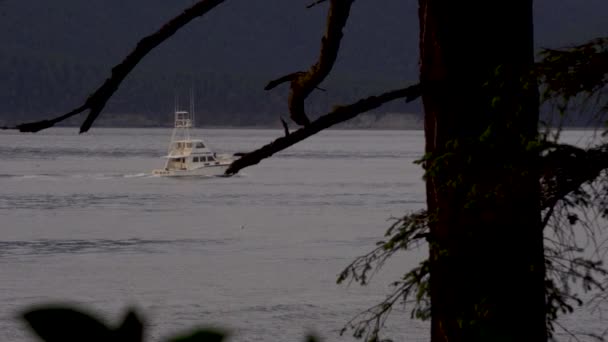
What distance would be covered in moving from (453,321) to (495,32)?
1320mm

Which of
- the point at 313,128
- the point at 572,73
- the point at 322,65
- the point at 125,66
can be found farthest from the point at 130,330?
the point at 572,73

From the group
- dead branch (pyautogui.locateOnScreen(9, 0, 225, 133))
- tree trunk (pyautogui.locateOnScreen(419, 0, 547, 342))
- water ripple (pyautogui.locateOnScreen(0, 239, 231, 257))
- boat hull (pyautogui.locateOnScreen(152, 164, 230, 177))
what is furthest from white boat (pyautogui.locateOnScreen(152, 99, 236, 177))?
dead branch (pyautogui.locateOnScreen(9, 0, 225, 133))

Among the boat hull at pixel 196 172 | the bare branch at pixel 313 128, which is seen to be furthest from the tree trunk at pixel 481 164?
the boat hull at pixel 196 172

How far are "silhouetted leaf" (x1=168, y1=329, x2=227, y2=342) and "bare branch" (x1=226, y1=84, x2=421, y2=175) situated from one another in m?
3.81

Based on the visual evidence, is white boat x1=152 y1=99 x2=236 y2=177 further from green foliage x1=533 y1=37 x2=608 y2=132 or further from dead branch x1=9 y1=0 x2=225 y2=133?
dead branch x1=9 y1=0 x2=225 y2=133

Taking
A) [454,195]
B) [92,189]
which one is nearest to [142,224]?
[92,189]

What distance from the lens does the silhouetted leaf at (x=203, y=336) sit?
0.56 meters

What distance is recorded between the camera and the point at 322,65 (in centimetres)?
511

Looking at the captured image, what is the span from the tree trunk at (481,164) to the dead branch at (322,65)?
60 centimetres

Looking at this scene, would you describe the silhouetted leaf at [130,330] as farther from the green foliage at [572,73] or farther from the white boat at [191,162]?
the white boat at [191,162]

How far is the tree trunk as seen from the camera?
556 centimetres

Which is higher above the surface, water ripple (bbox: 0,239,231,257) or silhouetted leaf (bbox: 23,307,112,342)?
silhouetted leaf (bbox: 23,307,112,342)

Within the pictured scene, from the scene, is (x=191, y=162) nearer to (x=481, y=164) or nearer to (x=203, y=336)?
(x=481, y=164)

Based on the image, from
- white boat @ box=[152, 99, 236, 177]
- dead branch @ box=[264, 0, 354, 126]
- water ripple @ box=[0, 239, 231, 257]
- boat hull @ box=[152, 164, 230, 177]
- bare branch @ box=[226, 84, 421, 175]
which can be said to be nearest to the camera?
bare branch @ box=[226, 84, 421, 175]
